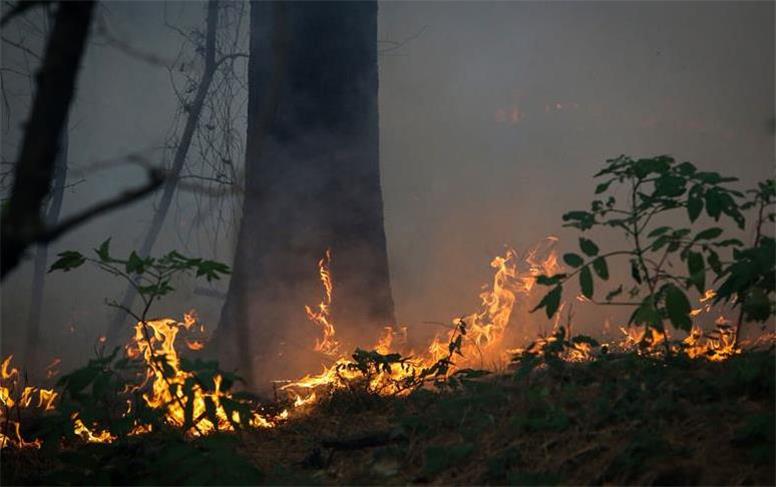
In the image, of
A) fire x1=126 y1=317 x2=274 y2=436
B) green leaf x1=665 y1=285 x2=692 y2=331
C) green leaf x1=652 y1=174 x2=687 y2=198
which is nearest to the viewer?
fire x1=126 y1=317 x2=274 y2=436

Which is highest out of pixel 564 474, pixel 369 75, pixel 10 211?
pixel 369 75

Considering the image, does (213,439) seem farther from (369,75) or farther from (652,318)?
(369,75)

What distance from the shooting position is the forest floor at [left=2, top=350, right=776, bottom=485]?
10.8 feet

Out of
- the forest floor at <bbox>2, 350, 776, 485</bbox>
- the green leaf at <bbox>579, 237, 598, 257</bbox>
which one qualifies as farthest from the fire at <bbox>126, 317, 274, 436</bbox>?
the green leaf at <bbox>579, 237, 598, 257</bbox>

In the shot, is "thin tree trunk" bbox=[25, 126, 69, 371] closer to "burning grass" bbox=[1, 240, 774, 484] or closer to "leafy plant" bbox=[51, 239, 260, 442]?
"burning grass" bbox=[1, 240, 774, 484]

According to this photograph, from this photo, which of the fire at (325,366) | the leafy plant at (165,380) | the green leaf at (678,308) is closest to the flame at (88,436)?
the fire at (325,366)

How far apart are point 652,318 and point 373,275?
3.16 meters

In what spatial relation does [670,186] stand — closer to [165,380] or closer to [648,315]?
[648,315]

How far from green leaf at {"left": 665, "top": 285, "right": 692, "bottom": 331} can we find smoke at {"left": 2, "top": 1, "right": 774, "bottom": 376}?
18.0ft

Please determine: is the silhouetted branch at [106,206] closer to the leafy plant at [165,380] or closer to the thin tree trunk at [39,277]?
the leafy plant at [165,380]

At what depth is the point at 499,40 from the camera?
11.1 metres

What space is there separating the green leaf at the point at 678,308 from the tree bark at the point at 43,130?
2.61 m

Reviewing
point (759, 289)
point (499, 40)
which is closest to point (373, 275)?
point (759, 289)

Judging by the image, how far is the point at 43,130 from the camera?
2.19 m
